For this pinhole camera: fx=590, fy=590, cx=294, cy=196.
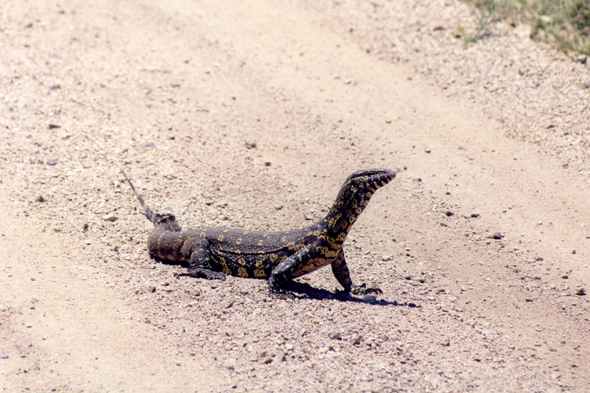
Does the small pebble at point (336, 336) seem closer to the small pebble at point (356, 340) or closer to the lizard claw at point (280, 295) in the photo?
the small pebble at point (356, 340)

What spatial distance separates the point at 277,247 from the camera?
813 cm

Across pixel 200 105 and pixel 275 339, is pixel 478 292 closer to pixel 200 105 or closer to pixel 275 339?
pixel 275 339

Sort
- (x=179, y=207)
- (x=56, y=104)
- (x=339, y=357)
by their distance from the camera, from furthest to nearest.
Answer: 1. (x=56, y=104)
2. (x=179, y=207)
3. (x=339, y=357)

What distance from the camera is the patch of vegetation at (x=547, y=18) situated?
562 inches

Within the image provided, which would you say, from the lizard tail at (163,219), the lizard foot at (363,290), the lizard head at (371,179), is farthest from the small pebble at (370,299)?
the lizard tail at (163,219)

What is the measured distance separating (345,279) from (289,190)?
3.00 m

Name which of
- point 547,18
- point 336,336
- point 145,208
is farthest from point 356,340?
point 547,18

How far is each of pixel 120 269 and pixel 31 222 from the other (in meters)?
1.84

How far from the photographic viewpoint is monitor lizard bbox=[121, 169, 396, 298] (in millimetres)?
7527

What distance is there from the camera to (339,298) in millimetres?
7895

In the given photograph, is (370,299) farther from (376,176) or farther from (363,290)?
(376,176)

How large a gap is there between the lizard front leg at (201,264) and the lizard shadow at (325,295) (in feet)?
3.35

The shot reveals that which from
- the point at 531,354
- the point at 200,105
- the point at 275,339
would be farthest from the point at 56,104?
the point at 531,354

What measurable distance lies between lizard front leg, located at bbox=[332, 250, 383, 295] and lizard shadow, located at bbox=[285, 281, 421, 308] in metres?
0.10
